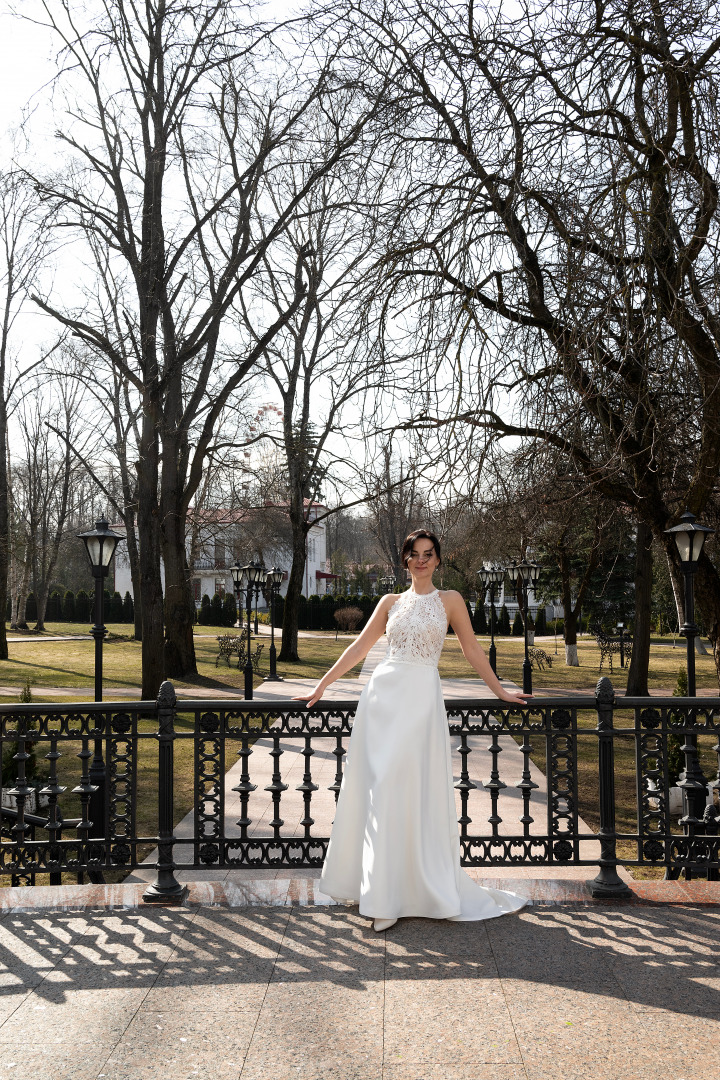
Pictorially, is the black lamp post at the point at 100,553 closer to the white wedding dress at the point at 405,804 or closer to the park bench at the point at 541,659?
the white wedding dress at the point at 405,804

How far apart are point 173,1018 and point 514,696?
92.4 inches

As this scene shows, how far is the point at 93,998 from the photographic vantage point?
3.40 metres

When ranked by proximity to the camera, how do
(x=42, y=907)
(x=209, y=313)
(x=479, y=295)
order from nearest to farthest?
1. (x=42, y=907)
2. (x=479, y=295)
3. (x=209, y=313)

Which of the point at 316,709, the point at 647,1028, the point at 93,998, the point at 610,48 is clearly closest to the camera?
the point at 647,1028

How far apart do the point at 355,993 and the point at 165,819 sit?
1.64 metres

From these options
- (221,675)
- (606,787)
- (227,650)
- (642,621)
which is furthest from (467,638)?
(227,650)

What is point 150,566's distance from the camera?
16438 mm

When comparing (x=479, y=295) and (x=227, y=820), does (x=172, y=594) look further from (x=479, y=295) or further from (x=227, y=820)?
(x=479, y=295)

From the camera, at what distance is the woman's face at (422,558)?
4578 millimetres

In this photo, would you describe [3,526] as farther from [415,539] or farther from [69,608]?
[69,608]

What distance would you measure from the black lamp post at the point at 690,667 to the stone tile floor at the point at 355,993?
1.86 feet

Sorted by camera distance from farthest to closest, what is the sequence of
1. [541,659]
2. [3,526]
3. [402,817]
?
1. [3,526]
2. [541,659]
3. [402,817]

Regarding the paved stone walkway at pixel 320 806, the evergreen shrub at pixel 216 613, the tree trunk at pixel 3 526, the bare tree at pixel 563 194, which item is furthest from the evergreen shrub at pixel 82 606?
the bare tree at pixel 563 194

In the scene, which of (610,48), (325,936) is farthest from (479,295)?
(325,936)
